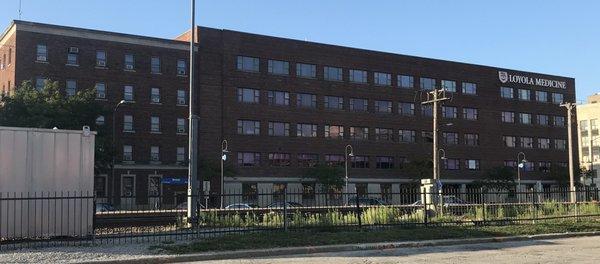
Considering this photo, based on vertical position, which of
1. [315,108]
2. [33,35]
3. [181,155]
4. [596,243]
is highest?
[33,35]

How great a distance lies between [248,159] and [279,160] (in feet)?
12.4

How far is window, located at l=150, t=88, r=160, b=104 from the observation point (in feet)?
215

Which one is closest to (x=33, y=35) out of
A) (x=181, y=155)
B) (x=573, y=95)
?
(x=181, y=155)

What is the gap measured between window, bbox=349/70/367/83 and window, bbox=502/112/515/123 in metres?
23.7

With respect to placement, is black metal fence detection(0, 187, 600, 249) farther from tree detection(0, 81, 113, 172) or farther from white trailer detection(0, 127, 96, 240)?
tree detection(0, 81, 113, 172)

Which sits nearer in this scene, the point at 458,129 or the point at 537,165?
the point at 458,129

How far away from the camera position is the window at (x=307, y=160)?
7212cm

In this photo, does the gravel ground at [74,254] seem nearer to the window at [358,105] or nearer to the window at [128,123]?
the window at [128,123]

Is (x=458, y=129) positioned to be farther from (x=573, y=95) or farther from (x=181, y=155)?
(x=181, y=155)

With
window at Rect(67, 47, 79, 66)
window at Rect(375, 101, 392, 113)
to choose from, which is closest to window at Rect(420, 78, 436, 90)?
window at Rect(375, 101, 392, 113)

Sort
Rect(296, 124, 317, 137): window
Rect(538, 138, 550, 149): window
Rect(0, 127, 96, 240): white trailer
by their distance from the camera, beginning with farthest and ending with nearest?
Rect(538, 138, 550, 149): window → Rect(296, 124, 317, 137): window → Rect(0, 127, 96, 240): white trailer

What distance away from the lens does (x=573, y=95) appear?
95812 mm

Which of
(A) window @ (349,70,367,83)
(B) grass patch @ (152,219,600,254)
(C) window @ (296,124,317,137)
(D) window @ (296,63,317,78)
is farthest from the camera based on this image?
(A) window @ (349,70,367,83)

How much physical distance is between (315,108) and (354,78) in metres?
6.90
